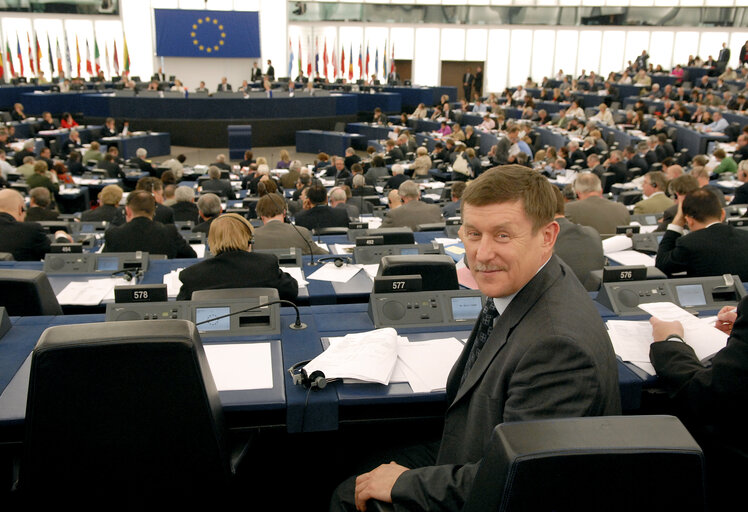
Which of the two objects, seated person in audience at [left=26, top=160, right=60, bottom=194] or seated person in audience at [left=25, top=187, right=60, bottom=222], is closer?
seated person in audience at [left=25, top=187, right=60, bottom=222]

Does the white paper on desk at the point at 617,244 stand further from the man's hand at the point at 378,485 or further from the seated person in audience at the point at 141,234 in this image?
the man's hand at the point at 378,485

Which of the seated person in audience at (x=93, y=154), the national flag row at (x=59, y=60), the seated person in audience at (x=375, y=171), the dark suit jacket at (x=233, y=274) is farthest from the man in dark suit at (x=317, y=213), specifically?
the national flag row at (x=59, y=60)

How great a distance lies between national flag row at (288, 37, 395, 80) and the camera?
908 inches

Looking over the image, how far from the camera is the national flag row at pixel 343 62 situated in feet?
75.7

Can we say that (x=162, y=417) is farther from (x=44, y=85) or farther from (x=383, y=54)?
(x=383, y=54)

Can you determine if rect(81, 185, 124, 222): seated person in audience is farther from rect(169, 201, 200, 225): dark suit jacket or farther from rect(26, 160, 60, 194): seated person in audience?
rect(26, 160, 60, 194): seated person in audience

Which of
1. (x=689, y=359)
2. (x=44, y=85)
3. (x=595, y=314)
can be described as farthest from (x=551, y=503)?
(x=44, y=85)

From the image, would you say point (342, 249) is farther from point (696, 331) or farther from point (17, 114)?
point (17, 114)

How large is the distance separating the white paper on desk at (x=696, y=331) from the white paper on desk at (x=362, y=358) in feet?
3.70

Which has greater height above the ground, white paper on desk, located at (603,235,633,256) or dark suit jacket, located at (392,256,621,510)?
dark suit jacket, located at (392,256,621,510)

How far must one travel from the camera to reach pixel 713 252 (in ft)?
12.3

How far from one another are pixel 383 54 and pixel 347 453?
23.4m

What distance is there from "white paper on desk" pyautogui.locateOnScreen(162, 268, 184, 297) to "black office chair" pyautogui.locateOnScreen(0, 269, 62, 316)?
2.29 feet

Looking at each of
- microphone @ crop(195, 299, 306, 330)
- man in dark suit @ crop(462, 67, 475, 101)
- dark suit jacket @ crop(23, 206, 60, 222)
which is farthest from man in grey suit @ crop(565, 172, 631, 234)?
man in dark suit @ crop(462, 67, 475, 101)
